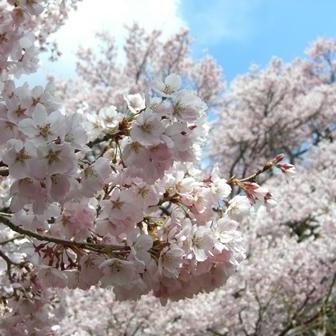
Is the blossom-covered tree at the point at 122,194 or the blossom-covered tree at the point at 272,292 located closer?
the blossom-covered tree at the point at 122,194

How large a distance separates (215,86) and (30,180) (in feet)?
64.3

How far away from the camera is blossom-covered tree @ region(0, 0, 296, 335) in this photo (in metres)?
2.10

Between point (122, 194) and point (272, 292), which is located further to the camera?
point (272, 292)

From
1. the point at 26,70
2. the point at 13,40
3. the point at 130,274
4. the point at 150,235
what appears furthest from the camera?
the point at 26,70

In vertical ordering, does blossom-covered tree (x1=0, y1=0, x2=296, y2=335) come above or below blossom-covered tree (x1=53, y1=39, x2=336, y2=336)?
below

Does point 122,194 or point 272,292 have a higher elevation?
point 272,292

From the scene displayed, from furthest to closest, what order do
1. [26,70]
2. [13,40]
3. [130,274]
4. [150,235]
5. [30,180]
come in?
[26,70] < [13,40] < [150,235] < [130,274] < [30,180]

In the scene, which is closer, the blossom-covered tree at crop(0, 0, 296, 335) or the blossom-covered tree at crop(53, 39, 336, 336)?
the blossom-covered tree at crop(0, 0, 296, 335)

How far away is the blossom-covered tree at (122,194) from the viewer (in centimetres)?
210

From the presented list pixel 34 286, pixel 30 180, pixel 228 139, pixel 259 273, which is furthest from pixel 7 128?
pixel 228 139

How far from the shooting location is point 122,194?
242 centimetres

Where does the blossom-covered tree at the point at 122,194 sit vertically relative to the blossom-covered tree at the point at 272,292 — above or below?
below

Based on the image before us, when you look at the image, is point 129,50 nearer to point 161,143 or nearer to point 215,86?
point 215,86

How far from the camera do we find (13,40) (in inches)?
Answer: 119
